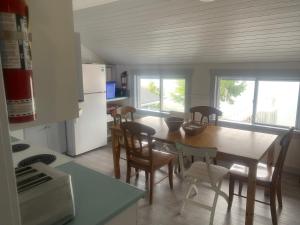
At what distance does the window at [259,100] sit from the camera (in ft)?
10.3

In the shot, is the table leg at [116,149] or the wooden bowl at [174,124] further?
the table leg at [116,149]

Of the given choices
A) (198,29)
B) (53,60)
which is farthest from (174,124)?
(53,60)

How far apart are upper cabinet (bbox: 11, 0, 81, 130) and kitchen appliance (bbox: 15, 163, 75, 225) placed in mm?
251

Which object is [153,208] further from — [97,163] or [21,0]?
[21,0]

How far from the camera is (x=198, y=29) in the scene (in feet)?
8.70

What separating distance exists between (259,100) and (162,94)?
69.1 inches

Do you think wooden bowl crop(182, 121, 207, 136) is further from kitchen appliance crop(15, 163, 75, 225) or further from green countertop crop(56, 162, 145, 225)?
kitchen appliance crop(15, 163, 75, 225)

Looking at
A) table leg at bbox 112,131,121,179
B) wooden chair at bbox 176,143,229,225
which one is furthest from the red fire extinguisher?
table leg at bbox 112,131,121,179

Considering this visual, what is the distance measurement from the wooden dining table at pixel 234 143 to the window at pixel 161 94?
1.30 meters

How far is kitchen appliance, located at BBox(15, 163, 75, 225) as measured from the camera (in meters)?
0.71

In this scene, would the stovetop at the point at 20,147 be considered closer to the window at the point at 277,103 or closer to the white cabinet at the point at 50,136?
the white cabinet at the point at 50,136

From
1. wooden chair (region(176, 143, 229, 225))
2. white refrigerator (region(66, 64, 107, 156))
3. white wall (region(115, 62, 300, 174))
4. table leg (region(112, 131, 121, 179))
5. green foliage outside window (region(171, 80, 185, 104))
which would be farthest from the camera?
green foliage outside window (region(171, 80, 185, 104))

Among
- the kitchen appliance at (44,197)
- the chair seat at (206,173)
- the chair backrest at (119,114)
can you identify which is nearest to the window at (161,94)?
the chair backrest at (119,114)

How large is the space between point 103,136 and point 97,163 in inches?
31.0
